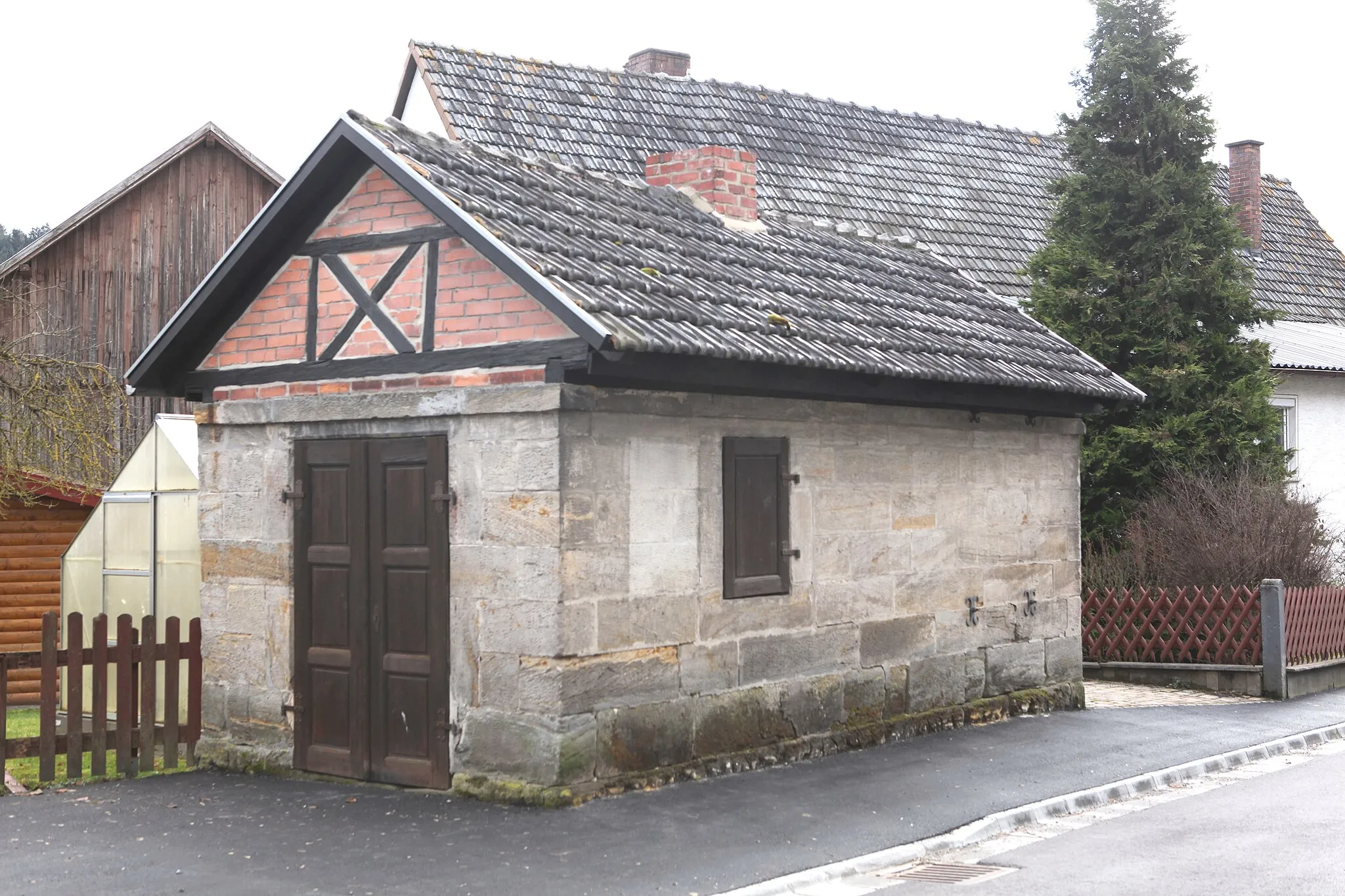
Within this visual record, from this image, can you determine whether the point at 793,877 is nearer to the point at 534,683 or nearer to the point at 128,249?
the point at 534,683

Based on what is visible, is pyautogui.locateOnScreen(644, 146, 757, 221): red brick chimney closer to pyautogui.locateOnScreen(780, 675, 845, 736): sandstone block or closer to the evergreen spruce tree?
pyautogui.locateOnScreen(780, 675, 845, 736): sandstone block

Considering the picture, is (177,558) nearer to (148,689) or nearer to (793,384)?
(148,689)

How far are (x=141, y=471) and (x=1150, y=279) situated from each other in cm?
1206

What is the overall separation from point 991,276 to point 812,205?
9.54ft

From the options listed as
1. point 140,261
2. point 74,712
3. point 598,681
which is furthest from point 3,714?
point 140,261

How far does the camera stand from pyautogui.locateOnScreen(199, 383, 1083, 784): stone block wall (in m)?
8.69

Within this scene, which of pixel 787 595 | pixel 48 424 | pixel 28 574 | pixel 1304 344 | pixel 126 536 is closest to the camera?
pixel 787 595

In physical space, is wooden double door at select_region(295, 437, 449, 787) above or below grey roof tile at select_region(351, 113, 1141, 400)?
below

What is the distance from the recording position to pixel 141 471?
13.0 meters

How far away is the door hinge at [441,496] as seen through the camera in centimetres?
913

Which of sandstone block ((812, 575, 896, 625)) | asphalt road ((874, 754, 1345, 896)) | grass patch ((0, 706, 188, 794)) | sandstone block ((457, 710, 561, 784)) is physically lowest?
grass patch ((0, 706, 188, 794))

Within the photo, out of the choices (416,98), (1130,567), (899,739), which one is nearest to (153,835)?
(899,739)

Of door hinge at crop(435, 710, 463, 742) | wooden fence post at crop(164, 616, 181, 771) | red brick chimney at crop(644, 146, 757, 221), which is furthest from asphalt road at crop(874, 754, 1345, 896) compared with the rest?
red brick chimney at crop(644, 146, 757, 221)

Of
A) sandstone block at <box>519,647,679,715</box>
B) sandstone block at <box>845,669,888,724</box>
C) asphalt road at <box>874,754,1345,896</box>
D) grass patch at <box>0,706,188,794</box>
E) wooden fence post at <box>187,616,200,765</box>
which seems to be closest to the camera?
asphalt road at <box>874,754,1345,896</box>
